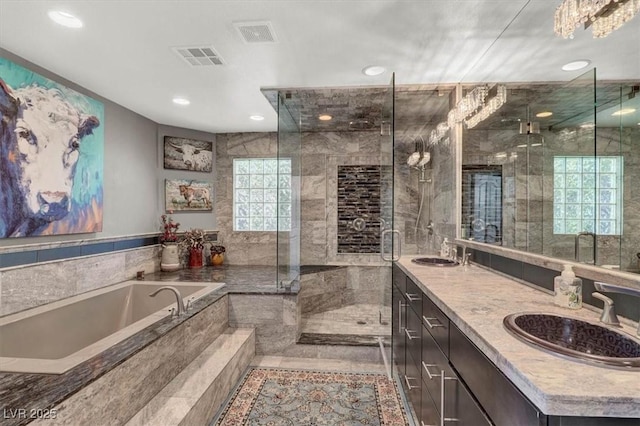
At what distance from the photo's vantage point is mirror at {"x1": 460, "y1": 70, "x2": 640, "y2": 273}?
44.9 inches

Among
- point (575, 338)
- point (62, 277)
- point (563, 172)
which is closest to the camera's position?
point (575, 338)

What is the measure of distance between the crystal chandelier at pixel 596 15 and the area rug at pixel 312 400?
7.73 feet

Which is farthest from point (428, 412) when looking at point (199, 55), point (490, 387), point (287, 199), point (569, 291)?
point (199, 55)

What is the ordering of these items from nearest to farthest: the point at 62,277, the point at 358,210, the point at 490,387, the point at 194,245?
the point at 490,387 → the point at 62,277 → the point at 194,245 → the point at 358,210

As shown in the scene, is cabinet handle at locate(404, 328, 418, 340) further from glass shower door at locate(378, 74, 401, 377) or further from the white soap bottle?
the white soap bottle

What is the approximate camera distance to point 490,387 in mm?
918

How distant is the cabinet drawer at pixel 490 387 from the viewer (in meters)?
0.74

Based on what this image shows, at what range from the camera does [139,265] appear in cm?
342

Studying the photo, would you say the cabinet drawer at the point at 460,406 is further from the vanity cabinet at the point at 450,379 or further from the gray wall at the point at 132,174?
A: the gray wall at the point at 132,174

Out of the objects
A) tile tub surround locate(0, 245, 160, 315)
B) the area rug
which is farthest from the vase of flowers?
the area rug

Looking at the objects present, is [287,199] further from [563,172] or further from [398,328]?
[563,172]

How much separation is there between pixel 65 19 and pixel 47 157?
113 centimetres

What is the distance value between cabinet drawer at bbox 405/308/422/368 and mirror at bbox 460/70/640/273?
0.79 metres

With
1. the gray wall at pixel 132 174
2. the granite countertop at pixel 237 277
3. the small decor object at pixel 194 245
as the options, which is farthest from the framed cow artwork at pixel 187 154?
the granite countertop at pixel 237 277
